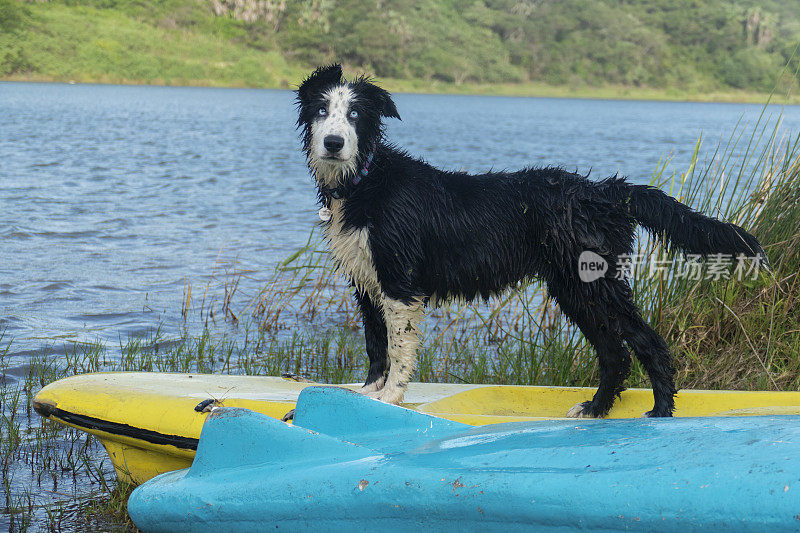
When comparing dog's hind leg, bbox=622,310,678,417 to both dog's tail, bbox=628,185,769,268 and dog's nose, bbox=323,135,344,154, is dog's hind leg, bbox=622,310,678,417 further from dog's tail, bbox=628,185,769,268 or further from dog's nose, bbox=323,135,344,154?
dog's nose, bbox=323,135,344,154

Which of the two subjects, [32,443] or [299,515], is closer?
[299,515]

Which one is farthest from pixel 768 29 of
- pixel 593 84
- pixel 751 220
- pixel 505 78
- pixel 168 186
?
pixel 751 220

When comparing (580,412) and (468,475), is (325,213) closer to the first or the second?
(580,412)

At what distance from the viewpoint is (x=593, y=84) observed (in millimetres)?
80688

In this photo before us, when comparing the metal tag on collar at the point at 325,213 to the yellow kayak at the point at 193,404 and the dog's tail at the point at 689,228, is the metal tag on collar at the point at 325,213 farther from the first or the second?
the dog's tail at the point at 689,228

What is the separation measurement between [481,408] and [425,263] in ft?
2.85

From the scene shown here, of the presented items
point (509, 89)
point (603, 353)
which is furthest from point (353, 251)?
point (509, 89)

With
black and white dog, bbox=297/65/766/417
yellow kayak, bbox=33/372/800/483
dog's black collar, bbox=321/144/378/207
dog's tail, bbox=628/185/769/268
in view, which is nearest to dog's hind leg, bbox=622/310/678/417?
black and white dog, bbox=297/65/766/417

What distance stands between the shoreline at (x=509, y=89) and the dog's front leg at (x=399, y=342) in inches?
2505

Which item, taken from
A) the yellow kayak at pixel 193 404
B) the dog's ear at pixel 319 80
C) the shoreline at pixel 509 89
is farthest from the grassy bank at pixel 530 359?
the shoreline at pixel 509 89

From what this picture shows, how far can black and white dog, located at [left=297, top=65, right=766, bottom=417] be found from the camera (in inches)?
147

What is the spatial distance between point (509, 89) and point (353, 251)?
81.9 meters

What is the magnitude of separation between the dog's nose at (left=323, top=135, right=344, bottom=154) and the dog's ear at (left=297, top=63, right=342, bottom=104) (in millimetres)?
301

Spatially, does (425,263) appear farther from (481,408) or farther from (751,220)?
(751,220)
